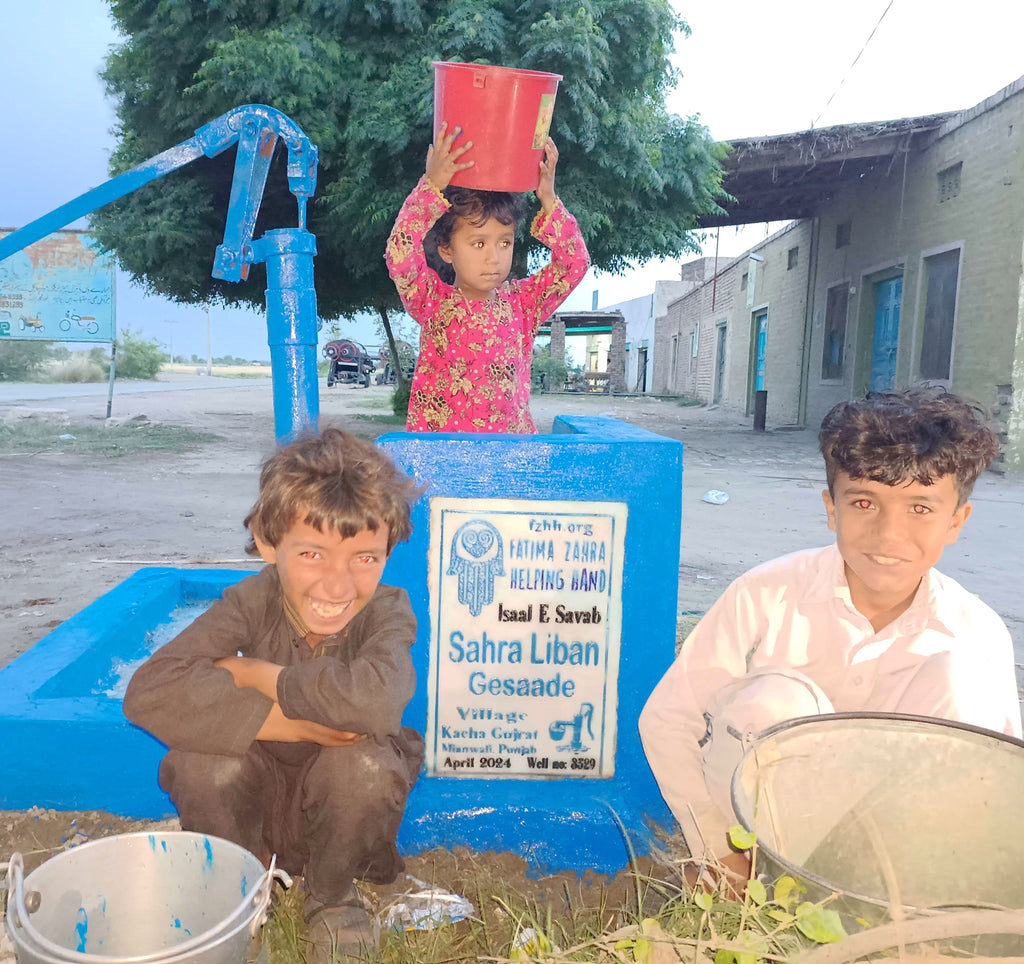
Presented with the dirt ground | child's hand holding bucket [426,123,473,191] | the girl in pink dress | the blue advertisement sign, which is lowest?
the dirt ground

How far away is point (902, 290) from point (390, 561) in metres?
10.9

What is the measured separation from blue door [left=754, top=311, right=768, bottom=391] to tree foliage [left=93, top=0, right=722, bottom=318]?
7.40m

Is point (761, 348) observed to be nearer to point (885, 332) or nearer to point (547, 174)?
point (885, 332)

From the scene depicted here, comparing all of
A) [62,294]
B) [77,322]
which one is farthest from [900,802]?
[62,294]

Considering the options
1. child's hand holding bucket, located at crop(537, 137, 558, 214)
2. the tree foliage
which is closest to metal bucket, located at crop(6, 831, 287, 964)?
child's hand holding bucket, located at crop(537, 137, 558, 214)

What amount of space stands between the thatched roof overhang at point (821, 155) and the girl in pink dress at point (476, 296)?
9.48 meters

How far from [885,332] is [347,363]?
19.6 metres

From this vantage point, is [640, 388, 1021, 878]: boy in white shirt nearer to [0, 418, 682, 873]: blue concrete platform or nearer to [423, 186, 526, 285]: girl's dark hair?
[0, 418, 682, 873]: blue concrete platform

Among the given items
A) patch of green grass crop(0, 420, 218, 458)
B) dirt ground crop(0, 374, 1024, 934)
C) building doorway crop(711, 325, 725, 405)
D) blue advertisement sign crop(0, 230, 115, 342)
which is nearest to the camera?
dirt ground crop(0, 374, 1024, 934)

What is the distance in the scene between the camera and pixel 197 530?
477 centimetres

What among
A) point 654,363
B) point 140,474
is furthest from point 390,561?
point 654,363

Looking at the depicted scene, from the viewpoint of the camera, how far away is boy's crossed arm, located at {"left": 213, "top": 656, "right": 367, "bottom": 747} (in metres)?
1.43

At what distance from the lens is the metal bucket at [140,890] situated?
1.16 metres

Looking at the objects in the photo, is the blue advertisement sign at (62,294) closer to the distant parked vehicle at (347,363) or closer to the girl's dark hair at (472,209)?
the girl's dark hair at (472,209)
